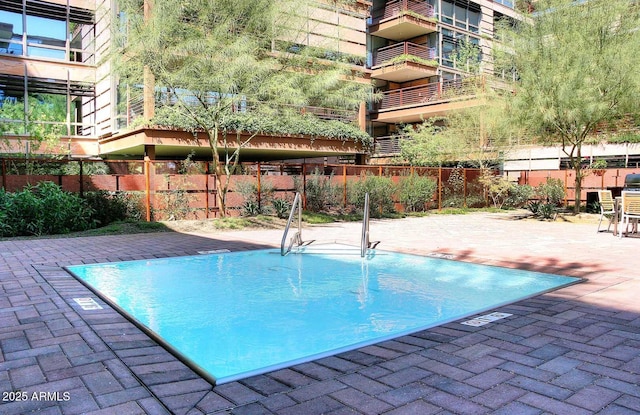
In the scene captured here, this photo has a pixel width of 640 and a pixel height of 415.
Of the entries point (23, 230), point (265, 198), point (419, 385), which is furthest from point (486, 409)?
point (265, 198)

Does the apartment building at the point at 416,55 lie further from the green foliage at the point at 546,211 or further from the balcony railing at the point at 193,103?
the green foliage at the point at 546,211

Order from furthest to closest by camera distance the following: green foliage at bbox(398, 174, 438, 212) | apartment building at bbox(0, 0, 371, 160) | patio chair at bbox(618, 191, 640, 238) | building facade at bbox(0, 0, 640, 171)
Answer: apartment building at bbox(0, 0, 371, 160) → green foliage at bbox(398, 174, 438, 212) → building facade at bbox(0, 0, 640, 171) → patio chair at bbox(618, 191, 640, 238)

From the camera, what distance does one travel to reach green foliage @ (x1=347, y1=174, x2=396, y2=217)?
15875mm

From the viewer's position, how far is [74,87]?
20.8 meters

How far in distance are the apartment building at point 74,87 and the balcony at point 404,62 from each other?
5.11 metres

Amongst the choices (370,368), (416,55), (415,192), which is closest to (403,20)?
(416,55)

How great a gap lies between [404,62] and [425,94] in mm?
2253

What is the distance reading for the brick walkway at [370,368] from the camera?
2.39 meters

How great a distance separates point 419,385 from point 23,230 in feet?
33.5

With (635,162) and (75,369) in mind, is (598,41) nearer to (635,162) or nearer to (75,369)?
(635,162)

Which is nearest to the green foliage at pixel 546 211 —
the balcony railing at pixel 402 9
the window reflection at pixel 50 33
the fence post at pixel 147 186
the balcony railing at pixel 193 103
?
the balcony railing at pixel 193 103

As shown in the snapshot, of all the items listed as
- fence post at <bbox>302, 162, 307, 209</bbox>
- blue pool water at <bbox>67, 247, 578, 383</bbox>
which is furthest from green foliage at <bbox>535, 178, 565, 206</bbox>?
blue pool water at <bbox>67, 247, 578, 383</bbox>

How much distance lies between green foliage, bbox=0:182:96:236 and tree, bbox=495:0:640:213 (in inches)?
485

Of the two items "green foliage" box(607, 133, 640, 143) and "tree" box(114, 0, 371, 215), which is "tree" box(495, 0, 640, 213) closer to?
"green foliage" box(607, 133, 640, 143)
